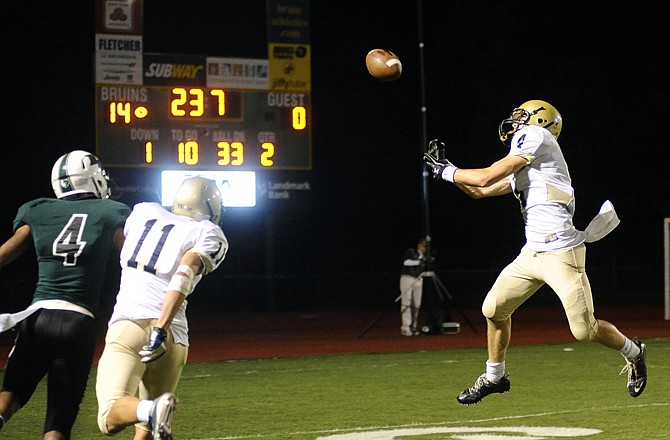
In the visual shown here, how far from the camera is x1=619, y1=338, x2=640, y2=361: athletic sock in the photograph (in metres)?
7.36

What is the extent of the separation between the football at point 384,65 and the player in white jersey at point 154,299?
2689mm

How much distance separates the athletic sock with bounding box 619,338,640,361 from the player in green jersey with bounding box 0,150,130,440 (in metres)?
3.46

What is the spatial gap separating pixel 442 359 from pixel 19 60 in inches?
866

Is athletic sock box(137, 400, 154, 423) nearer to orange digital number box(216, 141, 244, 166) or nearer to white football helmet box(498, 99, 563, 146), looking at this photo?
white football helmet box(498, 99, 563, 146)

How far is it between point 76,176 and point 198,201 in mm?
656

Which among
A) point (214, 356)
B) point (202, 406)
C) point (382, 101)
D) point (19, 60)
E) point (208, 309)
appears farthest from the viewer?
point (382, 101)

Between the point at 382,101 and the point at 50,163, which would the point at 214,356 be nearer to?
the point at 50,163

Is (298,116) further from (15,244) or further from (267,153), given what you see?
(15,244)

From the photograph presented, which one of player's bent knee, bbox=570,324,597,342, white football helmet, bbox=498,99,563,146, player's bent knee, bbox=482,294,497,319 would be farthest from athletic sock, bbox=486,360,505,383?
white football helmet, bbox=498,99,563,146

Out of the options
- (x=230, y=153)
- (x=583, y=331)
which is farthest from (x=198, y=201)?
(x=230, y=153)

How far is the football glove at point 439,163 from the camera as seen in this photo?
272 inches

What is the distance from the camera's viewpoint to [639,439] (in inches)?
292

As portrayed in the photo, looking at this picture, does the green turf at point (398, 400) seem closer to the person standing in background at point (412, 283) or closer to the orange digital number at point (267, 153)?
the person standing in background at point (412, 283)

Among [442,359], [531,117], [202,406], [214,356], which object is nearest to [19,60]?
[214,356]
